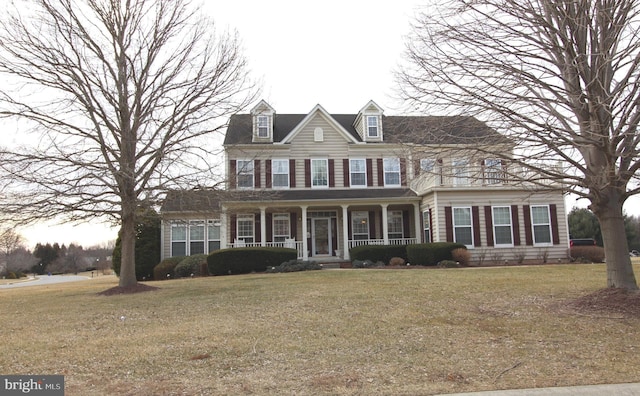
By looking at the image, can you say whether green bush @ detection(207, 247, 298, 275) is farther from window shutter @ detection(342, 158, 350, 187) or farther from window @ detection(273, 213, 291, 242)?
window shutter @ detection(342, 158, 350, 187)

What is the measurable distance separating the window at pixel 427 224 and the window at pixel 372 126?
5216mm

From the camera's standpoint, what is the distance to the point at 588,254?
70.2 ft

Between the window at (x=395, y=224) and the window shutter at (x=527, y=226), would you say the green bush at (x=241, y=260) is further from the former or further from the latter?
the window shutter at (x=527, y=226)

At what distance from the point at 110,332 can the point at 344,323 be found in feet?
13.4

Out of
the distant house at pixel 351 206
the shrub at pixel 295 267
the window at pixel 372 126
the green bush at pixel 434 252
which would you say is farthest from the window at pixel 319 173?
the green bush at pixel 434 252

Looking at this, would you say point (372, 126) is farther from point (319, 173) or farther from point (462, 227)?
point (462, 227)

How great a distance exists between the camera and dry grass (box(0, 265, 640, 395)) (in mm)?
4965

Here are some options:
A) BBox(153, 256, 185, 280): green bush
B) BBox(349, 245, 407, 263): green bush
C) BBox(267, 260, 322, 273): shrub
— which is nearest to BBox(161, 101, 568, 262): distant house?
BBox(349, 245, 407, 263): green bush

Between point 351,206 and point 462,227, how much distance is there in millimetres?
5675

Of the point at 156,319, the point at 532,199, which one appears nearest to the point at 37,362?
the point at 156,319

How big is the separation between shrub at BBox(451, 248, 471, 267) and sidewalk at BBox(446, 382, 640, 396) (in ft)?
51.3

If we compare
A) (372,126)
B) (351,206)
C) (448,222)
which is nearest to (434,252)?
(448,222)

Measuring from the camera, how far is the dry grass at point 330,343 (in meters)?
A: 4.96

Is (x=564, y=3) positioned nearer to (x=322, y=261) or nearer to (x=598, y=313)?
(x=598, y=313)
